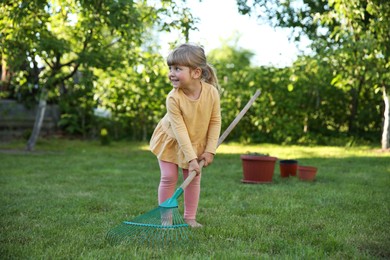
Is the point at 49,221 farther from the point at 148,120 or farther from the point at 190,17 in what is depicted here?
the point at 148,120

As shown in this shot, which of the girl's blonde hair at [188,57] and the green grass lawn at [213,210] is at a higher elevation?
the girl's blonde hair at [188,57]

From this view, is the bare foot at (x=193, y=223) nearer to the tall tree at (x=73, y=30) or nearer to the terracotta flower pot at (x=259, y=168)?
the terracotta flower pot at (x=259, y=168)

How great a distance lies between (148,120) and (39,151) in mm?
2738

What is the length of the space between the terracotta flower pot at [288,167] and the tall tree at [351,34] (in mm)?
2406

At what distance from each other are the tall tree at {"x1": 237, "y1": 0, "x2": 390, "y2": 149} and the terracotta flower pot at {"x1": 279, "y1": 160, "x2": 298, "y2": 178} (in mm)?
2406

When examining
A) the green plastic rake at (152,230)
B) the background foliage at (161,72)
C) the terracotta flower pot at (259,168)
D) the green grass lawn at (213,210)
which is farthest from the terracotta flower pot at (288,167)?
the green plastic rake at (152,230)

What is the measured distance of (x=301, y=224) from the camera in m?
3.20

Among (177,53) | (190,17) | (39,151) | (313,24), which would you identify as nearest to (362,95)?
(313,24)

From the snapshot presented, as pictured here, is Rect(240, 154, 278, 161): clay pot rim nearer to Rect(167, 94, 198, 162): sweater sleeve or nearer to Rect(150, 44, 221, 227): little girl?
Rect(150, 44, 221, 227): little girl

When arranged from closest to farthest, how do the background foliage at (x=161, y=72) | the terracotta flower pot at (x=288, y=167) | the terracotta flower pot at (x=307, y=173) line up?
the terracotta flower pot at (x=307, y=173)
the terracotta flower pot at (x=288, y=167)
the background foliage at (x=161, y=72)

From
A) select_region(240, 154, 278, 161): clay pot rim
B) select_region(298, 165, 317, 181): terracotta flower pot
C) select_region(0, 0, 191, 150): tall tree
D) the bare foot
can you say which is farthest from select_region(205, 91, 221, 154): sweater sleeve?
select_region(0, 0, 191, 150): tall tree

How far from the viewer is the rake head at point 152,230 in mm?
2666

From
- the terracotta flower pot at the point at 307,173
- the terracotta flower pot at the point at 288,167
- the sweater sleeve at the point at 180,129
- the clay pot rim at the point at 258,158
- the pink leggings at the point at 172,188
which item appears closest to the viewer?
the sweater sleeve at the point at 180,129

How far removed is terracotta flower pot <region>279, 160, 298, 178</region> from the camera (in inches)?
223
